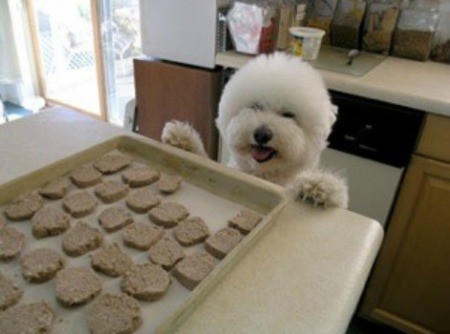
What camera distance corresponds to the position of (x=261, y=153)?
824mm

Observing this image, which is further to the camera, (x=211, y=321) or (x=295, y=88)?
(x=295, y=88)

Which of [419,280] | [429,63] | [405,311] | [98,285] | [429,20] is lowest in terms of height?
[405,311]

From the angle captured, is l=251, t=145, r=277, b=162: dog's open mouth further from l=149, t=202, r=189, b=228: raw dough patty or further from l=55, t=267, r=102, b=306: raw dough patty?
l=55, t=267, r=102, b=306: raw dough patty

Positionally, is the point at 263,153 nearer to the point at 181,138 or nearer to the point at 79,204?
the point at 181,138

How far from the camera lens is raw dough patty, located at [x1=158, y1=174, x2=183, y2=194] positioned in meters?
0.62

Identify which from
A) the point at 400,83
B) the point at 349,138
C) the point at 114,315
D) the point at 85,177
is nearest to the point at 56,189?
the point at 85,177

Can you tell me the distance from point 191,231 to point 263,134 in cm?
33

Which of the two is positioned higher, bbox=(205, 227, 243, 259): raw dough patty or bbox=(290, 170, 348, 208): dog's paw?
bbox=(290, 170, 348, 208): dog's paw

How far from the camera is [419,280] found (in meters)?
1.14

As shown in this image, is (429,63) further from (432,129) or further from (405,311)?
(405,311)

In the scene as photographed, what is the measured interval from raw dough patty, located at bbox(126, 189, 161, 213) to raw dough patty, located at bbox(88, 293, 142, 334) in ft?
0.56

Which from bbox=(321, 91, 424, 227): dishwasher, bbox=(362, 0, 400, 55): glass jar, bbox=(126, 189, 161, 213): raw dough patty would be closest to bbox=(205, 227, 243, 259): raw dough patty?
bbox=(126, 189, 161, 213): raw dough patty

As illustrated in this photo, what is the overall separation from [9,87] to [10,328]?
9.47 ft

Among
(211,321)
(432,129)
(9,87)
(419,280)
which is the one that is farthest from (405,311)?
(9,87)
